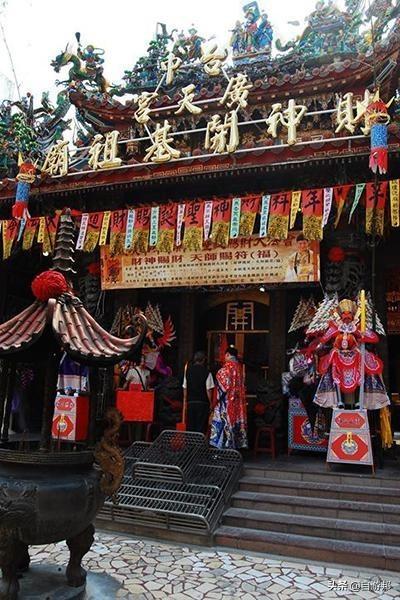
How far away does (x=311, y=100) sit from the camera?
10.4 m

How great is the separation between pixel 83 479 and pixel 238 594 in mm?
1873

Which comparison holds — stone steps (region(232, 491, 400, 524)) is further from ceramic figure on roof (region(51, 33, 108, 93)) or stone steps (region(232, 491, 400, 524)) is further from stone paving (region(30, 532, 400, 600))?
ceramic figure on roof (region(51, 33, 108, 93))

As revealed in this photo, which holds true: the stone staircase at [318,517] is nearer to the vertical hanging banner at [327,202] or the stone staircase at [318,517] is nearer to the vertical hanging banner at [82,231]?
the vertical hanging banner at [327,202]

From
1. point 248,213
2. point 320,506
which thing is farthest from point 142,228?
point 320,506

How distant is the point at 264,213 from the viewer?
7906mm

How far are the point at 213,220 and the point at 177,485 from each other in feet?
13.9

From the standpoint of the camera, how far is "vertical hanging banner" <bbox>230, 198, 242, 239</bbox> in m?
8.02

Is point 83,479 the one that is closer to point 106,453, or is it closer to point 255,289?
point 106,453

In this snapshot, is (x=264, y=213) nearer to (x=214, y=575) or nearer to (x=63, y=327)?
(x=63, y=327)

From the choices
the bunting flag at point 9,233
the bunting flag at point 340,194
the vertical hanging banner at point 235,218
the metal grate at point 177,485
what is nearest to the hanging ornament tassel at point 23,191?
the bunting flag at point 9,233

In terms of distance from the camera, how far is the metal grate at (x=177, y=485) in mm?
6051

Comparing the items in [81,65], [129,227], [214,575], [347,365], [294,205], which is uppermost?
[81,65]

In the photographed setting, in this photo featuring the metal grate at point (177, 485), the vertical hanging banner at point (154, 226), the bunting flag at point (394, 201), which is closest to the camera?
the metal grate at point (177, 485)

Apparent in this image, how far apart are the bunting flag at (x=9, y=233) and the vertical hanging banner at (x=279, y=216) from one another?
4930 millimetres
